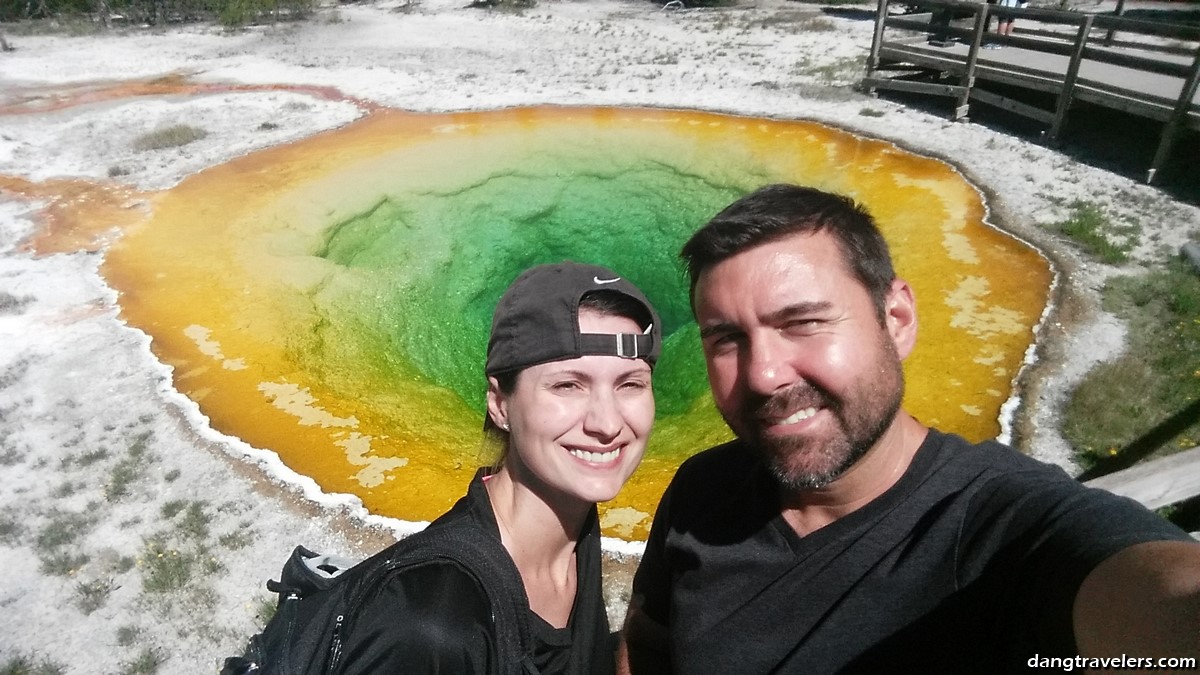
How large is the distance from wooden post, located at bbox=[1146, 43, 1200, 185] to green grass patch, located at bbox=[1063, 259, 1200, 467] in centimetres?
309

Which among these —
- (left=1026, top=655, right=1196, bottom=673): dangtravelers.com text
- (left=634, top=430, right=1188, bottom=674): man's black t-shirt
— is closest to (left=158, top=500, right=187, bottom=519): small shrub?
(left=634, top=430, right=1188, bottom=674): man's black t-shirt

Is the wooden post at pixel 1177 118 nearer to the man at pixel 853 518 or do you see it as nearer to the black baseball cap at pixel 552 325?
the man at pixel 853 518

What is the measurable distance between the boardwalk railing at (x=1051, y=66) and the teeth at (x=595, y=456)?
1123 centimetres

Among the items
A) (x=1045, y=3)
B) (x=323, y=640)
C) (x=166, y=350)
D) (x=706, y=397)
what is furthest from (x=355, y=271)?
(x=1045, y=3)

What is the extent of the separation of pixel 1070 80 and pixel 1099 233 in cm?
396

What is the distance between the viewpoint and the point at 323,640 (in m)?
1.59

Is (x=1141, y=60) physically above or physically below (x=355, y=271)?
above

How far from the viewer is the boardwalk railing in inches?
377

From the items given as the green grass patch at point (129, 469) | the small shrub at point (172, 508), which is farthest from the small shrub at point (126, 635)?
the green grass patch at point (129, 469)

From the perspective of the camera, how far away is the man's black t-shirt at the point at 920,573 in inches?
59.7

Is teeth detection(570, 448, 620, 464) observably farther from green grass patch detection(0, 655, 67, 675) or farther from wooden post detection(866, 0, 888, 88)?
wooden post detection(866, 0, 888, 88)

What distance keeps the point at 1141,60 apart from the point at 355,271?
40.5ft

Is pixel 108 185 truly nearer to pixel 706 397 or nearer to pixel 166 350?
pixel 166 350

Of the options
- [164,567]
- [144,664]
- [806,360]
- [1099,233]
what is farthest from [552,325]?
[1099,233]
